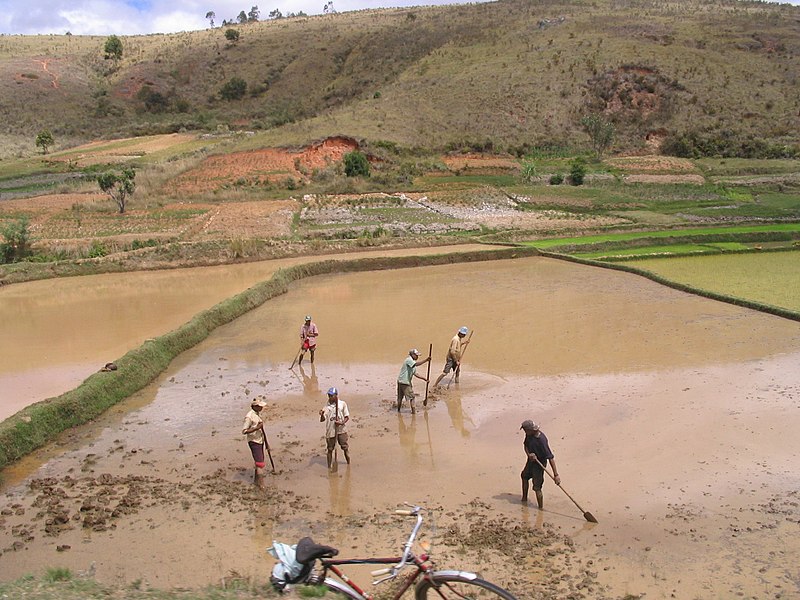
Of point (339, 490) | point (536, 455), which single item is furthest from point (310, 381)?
point (536, 455)

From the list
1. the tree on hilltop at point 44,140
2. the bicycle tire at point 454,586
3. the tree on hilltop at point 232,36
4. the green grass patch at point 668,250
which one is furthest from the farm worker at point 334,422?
the tree on hilltop at point 232,36

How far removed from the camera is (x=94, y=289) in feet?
70.2

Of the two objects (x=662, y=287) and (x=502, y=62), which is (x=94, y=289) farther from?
(x=502, y=62)

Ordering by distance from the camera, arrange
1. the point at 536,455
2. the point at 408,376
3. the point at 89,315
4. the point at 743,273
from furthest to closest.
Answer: the point at 743,273, the point at 89,315, the point at 408,376, the point at 536,455

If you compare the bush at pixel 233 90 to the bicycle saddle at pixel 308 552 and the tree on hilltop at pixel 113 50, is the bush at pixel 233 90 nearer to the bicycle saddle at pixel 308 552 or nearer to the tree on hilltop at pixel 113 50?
the tree on hilltop at pixel 113 50

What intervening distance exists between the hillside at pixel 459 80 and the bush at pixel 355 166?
189 inches

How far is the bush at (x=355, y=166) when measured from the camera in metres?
40.3

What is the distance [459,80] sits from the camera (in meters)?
59.0

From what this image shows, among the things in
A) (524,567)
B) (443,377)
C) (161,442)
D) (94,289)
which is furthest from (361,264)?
(524,567)

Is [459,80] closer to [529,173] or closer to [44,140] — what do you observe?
[529,173]

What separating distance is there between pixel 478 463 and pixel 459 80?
53.4 metres

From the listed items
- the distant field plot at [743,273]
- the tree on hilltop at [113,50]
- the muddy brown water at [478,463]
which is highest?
the tree on hilltop at [113,50]

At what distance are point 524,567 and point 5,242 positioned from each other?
79.2ft

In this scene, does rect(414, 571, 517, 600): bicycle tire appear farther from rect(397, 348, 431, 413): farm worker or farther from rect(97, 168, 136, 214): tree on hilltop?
rect(97, 168, 136, 214): tree on hilltop
